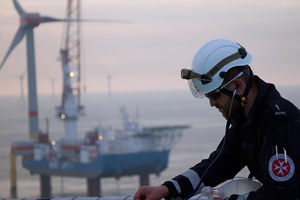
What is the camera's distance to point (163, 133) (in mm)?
69688

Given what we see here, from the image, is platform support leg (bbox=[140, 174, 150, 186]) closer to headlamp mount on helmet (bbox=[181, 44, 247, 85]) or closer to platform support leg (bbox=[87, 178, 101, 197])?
platform support leg (bbox=[87, 178, 101, 197])

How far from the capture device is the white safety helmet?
2928 mm

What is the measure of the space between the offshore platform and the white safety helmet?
59.0 meters

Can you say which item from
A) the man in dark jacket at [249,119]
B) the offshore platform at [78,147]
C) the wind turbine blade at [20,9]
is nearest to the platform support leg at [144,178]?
the offshore platform at [78,147]

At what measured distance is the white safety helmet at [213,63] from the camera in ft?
9.61

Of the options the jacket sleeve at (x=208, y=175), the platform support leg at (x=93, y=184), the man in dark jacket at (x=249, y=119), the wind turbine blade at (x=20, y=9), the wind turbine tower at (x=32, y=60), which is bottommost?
the platform support leg at (x=93, y=184)

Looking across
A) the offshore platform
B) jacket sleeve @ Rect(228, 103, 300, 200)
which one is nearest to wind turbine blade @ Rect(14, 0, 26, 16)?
the offshore platform

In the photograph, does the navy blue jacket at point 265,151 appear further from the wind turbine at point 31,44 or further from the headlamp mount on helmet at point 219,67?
the wind turbine at point 31,44

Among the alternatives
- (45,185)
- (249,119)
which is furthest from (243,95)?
(45,185)

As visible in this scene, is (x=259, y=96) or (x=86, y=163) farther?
(x=86, y=163)

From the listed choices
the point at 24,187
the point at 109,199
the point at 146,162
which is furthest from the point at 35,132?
the point at 109,199

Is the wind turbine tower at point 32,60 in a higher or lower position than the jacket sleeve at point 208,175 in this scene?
higher

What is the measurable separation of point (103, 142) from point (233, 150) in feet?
210

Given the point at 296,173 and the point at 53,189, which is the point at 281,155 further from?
the point at 53,189
